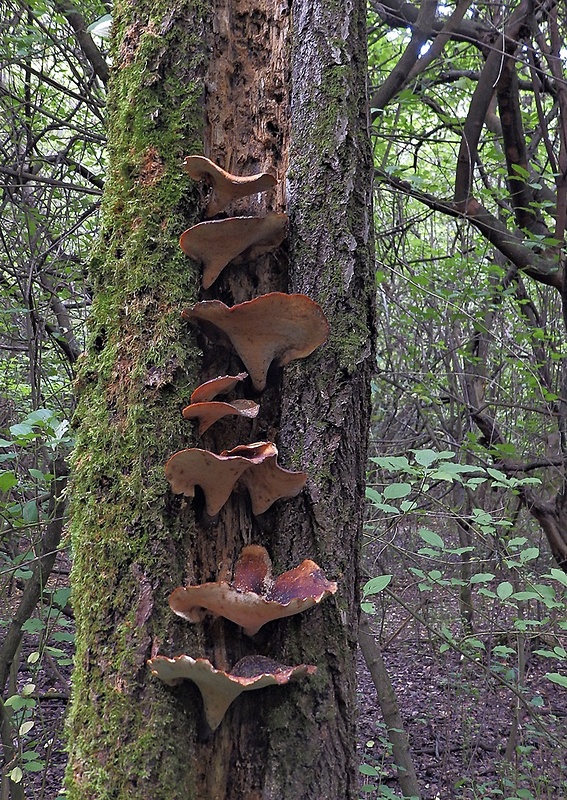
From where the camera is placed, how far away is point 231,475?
1.41 meters

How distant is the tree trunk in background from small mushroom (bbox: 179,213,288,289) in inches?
1.9

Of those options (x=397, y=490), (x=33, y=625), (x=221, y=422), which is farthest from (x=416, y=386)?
(x=221, y=422)

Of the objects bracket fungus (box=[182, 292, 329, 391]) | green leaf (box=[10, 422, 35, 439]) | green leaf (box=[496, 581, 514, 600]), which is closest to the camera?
bracket fungus (box=[182, 292, 329, 391])

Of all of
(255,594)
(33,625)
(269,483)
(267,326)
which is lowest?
(33,625)

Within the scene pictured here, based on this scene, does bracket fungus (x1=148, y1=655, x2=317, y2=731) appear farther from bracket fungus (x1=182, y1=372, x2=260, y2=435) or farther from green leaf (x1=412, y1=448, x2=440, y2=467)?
green leaf (x1=412, y1=448, x2=440, y2=467)

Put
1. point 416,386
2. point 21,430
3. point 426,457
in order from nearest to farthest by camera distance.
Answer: point 21,430, point 426,457, point 416,386

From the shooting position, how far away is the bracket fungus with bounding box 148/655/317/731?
1240mm

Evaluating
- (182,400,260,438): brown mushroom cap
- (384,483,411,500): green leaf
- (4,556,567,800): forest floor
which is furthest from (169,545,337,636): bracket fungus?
(4,556,567,800): forest floor

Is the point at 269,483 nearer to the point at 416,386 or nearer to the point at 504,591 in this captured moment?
the point at 504,591

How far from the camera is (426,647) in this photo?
24.5ft

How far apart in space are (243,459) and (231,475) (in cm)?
9

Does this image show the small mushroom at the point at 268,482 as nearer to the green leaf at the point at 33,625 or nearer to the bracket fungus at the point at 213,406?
the bracket fungus at the point at 213,406

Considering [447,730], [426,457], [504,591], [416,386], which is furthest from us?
[416,386]

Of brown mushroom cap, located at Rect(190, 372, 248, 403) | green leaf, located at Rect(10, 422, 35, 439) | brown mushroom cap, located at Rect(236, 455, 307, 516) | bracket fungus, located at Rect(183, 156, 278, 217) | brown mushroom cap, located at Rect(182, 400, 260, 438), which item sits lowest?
brown mushroom cap, located at Rect(236, 455, 307, 516)
